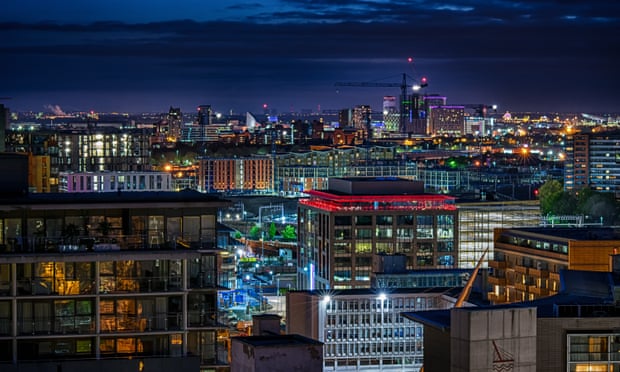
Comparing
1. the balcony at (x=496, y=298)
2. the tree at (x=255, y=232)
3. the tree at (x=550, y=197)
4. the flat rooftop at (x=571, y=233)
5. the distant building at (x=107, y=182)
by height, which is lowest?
the tree at (x=255, y=232)

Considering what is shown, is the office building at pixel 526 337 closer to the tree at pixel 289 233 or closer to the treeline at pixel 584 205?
the treeline at pixel 584 205

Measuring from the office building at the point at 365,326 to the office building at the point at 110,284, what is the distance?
3226cm

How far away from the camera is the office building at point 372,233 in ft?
232

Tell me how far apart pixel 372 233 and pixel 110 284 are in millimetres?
51051

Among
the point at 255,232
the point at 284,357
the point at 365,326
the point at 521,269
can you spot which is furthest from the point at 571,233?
the point at 255,232

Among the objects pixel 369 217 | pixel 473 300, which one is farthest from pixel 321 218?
pixel 473 300

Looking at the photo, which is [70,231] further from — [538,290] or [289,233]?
[289,233]

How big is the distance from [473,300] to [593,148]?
103 meters

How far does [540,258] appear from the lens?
54.2 metres

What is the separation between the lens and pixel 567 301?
25750 millimetres

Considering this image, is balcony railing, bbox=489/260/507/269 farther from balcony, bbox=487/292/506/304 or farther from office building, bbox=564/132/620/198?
office building, bbox=564/132/620/198

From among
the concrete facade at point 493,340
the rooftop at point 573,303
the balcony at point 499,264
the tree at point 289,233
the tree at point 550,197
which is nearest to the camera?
the concrete facade at point 493,340

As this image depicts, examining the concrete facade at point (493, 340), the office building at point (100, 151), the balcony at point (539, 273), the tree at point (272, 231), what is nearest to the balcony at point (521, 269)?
the balcony at point (539, 273)

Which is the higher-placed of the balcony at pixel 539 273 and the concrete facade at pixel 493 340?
the concrete facade at pixel 493 340
